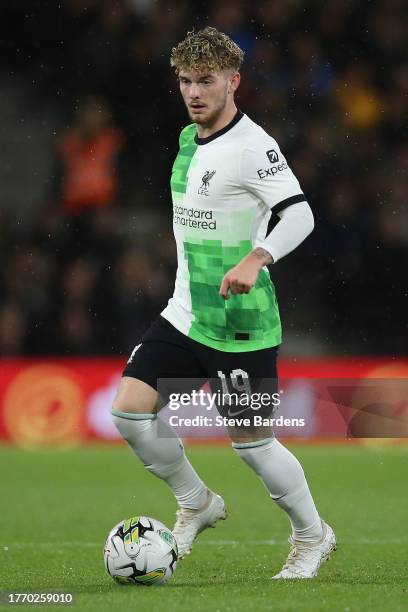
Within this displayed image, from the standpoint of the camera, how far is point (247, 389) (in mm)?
4859

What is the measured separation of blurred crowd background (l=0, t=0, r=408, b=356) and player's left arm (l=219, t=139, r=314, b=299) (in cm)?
712

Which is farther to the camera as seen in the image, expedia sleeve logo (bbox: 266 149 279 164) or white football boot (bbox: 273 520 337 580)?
white football boot (bbox: 273 520 337 580)

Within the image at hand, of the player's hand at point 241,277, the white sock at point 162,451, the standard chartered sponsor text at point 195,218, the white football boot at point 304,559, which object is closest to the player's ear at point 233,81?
the standard chartered sponsor text at point 195,218

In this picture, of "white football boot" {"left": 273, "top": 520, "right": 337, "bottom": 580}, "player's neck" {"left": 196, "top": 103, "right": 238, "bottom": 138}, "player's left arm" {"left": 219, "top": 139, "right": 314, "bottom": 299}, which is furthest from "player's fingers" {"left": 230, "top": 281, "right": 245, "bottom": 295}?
"white football boot" {"left": 273, "top": 520, "right": 337, "bottom": 580}

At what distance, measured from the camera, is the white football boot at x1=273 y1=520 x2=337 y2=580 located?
491 cm

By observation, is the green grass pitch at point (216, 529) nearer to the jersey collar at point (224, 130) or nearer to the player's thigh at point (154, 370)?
the player's thigh at point (154, 370)

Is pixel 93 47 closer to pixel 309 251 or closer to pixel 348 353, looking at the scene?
pixel 309 251

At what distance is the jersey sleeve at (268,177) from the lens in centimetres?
474

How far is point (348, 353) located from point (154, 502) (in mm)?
4479

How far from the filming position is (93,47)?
43.9ft

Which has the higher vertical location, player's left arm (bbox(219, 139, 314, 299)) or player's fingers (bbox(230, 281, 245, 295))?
player's left arm (bbox(219, 139, 314, 299))

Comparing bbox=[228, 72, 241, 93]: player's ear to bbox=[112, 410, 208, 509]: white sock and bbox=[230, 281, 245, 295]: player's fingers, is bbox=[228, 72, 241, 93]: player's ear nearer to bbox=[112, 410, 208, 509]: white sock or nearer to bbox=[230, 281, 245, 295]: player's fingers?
bbox=[230, 281, 245, 295]: player's fingers

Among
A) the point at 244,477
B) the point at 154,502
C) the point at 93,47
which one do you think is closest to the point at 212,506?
the point at 154,502

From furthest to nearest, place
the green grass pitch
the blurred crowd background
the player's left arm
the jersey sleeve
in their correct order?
1. the blurred crowd background
2. the jersey sleeve
3. the player's left arm
4. the green grass pitch
